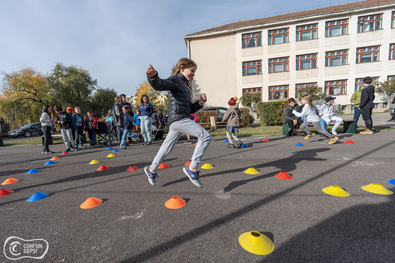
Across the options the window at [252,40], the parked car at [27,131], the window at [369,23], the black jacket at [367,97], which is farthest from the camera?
the window at [252,40]

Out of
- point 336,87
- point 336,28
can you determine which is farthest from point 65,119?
point 336,28

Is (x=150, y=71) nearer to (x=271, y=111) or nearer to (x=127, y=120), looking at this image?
(x=127, y=120)

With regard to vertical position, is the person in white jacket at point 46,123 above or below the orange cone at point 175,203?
above

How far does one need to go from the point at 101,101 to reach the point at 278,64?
88.9 ft

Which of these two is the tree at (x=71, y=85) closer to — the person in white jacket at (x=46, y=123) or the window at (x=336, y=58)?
the person in white jacket at (x=46, y=123)

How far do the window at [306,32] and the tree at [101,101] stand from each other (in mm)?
28810

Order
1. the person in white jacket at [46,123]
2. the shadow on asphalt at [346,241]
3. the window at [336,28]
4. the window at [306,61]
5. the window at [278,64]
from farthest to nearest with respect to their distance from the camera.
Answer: the window at [278,64] → the window at [306,61] → the window at [336,28] → the person in white jacket at [46,123] → the shadow on asphalt at [346,241]

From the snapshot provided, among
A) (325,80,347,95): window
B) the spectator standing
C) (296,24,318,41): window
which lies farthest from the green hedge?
(296,24,318,41): window

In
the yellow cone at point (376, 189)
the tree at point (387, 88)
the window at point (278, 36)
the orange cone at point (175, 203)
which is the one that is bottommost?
the yellow cone at point (376, 189)

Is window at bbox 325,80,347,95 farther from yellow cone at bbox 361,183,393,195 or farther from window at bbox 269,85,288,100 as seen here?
yellow cone at bbox 361,183,393,195

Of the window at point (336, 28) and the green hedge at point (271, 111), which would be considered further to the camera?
the window at point (336, 28)

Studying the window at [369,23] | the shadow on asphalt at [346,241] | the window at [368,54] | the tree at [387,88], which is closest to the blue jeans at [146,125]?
the shadow on asphalt at [346,241]

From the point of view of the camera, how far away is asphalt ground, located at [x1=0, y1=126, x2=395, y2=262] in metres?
1.62

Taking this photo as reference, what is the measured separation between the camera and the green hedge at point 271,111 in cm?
1254
